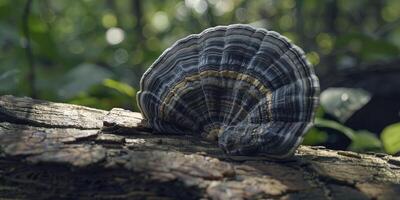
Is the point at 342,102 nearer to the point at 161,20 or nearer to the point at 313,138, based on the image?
the point at 313,138

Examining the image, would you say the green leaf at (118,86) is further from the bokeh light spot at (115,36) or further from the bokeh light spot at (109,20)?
the bokeh light spot at (109,20)

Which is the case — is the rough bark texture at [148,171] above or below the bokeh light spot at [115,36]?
below

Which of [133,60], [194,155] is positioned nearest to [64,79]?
[133,60]

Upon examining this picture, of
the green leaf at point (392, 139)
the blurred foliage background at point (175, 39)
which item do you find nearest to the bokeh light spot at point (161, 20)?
the blurred foliage background at point (175, 39)

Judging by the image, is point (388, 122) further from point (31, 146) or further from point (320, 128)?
point (31, 146)

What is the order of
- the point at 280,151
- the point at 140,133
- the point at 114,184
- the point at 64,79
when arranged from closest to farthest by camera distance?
the point at 114,184 → the point at 280,151 → the point at 140,133 → the point at 64,79
